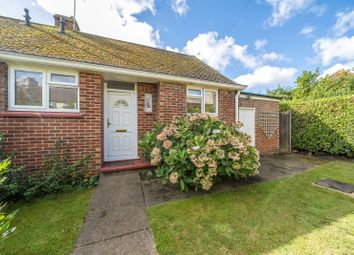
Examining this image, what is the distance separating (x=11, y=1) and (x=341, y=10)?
12.1m

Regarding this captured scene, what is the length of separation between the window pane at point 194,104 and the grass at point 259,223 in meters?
3.05

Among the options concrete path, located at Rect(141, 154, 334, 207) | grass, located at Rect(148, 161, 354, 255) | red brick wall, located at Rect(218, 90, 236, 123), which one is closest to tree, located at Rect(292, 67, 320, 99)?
red brick wall, located at Rect(218, 90, 236, 123)

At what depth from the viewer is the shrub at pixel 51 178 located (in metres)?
3.15

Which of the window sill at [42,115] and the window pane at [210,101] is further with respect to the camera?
the window pane at [210,101]

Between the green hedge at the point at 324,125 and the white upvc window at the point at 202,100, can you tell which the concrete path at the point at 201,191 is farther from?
the white upvc window at the point at 202,100

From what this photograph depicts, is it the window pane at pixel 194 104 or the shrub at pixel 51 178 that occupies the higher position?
the window pane at pixel 194 104

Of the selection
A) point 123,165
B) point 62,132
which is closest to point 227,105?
point 123,165

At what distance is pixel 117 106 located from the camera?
5293mm

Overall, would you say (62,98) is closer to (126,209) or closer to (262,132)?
(126,209)

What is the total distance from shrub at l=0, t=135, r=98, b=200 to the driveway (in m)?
0.59

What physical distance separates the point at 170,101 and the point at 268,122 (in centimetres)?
515

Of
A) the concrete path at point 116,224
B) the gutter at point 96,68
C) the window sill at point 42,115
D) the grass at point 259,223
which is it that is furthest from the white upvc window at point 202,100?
the window sill at point 42,115

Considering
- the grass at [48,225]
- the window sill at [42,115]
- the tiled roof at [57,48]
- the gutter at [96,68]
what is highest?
the tiled roof at [57,48]

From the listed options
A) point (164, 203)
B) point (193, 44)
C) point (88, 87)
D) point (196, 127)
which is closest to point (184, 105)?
point (196, 127)
